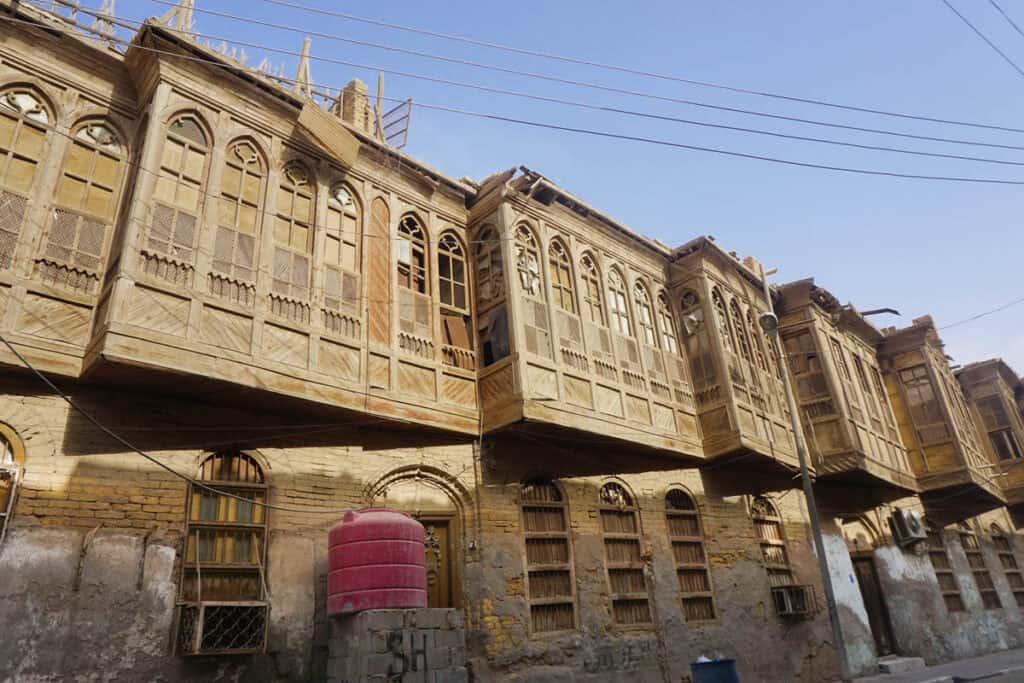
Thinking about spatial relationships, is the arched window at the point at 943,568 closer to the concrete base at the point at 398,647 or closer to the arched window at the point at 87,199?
the concrete base at the point at 398,647

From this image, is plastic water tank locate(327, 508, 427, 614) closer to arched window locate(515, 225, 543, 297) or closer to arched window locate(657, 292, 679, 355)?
arched window locate(515, 225, 543, 297)

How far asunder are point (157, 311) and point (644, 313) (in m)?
9.42

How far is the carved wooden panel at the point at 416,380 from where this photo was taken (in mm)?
10227

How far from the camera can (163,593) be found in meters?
7.47

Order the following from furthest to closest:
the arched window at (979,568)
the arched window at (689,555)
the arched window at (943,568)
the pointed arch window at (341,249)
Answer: the arched window at (979,568) → the arched window at (943,568) → the arched window at (689,555) → the pointed arch window at (341,249)

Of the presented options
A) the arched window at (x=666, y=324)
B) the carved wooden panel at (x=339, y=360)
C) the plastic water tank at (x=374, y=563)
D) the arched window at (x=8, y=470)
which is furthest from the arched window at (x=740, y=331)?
the arched window at (x=8, y=470)

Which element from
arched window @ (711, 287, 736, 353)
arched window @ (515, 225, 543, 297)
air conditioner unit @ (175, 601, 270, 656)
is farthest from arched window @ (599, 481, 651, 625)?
air conditioner unit @ (175, 601, 270, 656)

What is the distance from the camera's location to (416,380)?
34.2 feet

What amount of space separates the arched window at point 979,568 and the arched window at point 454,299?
1936cm

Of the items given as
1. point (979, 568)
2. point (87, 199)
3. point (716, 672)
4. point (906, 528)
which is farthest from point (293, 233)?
point (979, 568)

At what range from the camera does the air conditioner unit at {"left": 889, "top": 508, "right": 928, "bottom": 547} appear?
18.9 metres

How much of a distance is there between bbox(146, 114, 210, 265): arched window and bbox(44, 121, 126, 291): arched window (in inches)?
26.5

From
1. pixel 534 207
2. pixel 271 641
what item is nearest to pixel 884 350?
pixel 534 207

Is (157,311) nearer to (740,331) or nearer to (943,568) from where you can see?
(740,331)
